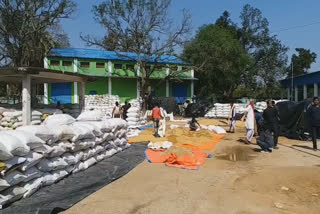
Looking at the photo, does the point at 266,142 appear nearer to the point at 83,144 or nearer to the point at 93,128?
the point at 93,128

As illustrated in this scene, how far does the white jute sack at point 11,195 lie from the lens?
12.4ft

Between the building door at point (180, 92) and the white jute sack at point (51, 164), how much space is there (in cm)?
2637

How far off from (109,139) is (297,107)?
27.3 feet

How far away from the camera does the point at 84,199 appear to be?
14.8 ft

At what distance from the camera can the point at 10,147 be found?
156 inches

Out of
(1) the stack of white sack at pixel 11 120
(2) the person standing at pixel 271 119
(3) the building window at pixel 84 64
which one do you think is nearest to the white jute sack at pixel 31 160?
(2) the person standing at pixel 271 119

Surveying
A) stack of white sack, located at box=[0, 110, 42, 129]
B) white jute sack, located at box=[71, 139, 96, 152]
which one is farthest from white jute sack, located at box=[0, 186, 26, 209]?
stack of white sack, located at box=[0, 110, 42, 129]

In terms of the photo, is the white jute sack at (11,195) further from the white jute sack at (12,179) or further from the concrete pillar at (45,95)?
the concrete pillar at (45,95)

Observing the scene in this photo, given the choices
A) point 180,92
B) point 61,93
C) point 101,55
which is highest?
point 101,55

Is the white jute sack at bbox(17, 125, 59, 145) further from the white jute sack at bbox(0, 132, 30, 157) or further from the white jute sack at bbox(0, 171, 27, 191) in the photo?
the white jute sack at bbox(0, 171, 27, 191)

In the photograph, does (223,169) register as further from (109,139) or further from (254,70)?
(254,70)

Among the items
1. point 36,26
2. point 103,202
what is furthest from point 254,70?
point 103,202

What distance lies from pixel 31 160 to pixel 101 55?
24.6m

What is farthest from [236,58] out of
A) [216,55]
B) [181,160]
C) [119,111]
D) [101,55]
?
[181,160]
